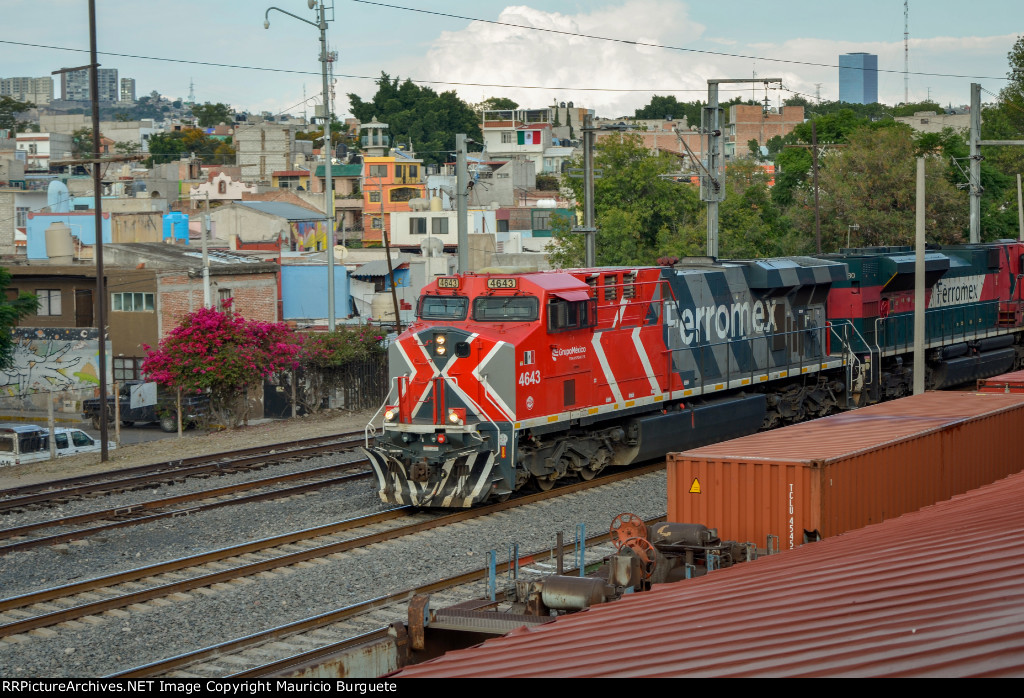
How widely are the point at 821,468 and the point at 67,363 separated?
35685 mm

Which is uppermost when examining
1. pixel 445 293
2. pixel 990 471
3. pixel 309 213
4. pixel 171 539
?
pixel 309 213

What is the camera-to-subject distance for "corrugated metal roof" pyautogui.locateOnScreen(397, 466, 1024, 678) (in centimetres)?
502

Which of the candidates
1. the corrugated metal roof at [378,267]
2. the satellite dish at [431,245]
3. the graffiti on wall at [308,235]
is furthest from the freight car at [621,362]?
the graffiti on wall at [308,235]

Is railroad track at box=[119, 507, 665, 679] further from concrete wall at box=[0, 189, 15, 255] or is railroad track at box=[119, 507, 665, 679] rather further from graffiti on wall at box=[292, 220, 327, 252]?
graffiti on wall at box=[292, 220, 327, 252]

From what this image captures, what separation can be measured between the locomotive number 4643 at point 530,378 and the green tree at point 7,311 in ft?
81.3

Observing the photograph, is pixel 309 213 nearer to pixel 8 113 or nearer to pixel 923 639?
pixel 923 639

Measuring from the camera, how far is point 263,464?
69.2 ft

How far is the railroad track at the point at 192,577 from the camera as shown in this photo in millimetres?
12102

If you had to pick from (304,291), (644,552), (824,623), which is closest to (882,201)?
(304,291)

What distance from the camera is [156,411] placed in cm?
3569

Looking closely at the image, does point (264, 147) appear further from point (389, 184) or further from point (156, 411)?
point (156, 411)

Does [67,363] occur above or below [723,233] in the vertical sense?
below

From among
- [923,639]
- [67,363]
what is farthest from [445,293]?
[67,363]

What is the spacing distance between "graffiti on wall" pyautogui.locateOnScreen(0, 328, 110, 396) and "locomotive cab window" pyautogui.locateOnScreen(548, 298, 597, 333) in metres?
Answer: 28.0
